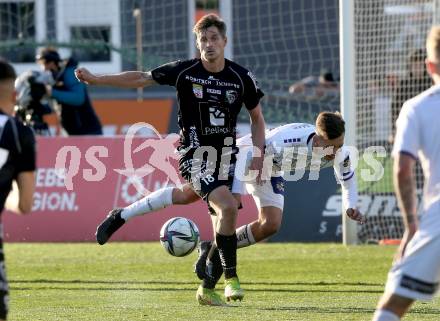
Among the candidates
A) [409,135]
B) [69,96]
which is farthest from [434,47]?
[69,96]

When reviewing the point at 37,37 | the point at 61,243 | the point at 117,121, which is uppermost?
the point at 37,37

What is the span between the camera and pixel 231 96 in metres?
9.37

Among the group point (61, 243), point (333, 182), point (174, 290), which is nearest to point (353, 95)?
point (333, 182)

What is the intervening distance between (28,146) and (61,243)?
9920mm

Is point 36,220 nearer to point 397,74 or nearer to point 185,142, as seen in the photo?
point 397,74

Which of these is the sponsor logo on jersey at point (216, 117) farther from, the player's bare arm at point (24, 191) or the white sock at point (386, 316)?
the white sock at point (386, 316)

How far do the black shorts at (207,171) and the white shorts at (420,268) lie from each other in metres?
3.75

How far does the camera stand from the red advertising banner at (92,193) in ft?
50.9

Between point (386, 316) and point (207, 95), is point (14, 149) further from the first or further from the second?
point (207, 95)

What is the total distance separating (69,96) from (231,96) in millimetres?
7270

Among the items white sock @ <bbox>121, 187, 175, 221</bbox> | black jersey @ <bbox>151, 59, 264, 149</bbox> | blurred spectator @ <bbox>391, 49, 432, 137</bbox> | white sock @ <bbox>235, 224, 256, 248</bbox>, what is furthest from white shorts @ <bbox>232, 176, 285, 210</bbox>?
blurred spectator @ <bbox>391, 49, 432, 137</bbox>

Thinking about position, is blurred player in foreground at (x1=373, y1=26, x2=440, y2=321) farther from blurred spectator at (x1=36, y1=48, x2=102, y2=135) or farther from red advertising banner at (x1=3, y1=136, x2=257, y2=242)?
blurred spectator at (x1=36, y1=48, x2=102, y2=135)

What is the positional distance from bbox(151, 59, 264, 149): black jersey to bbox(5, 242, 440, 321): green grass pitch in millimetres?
1356

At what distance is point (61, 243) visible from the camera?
15.5 meters
